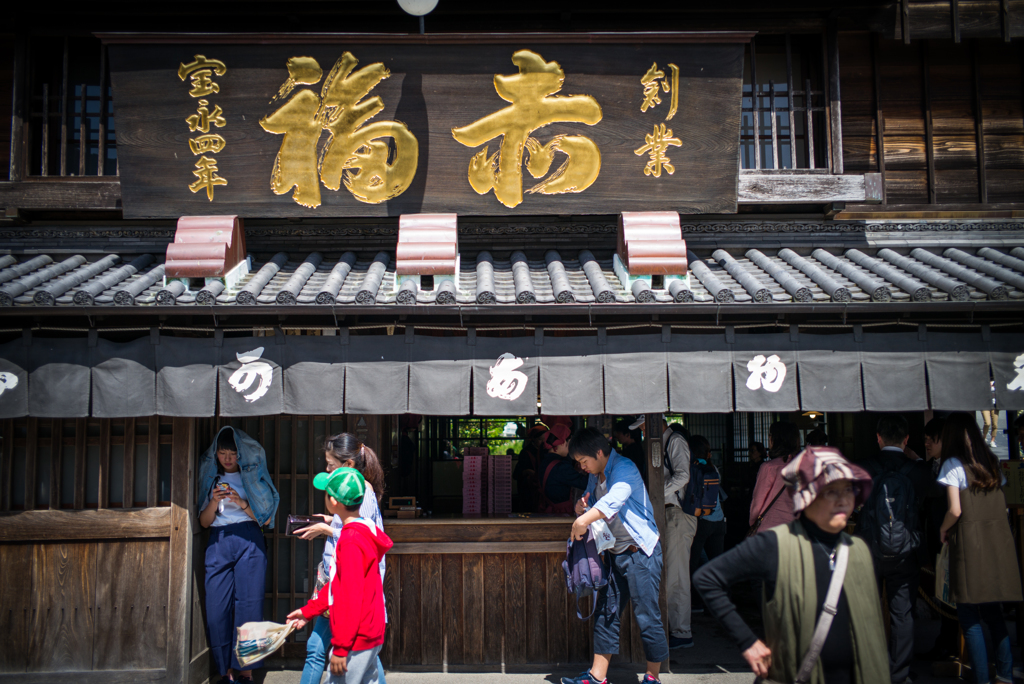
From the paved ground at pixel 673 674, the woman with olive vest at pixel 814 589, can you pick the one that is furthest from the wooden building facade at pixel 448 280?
the woman with olive vest at pixel 814 589

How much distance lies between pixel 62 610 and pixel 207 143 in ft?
16.5

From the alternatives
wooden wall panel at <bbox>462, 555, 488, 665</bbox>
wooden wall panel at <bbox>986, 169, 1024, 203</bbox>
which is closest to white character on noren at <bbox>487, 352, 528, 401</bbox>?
wooden wall panel at <bbox>462, 555, 488, 665</bbox>

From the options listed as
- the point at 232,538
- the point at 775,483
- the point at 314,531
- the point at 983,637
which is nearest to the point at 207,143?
the point at 232,538

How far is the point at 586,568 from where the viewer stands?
604 cm

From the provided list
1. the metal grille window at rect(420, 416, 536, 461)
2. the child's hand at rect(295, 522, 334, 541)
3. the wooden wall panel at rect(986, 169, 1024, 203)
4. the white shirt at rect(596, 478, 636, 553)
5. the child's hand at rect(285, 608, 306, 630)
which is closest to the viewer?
the child's hand at rect(285, 608, 306, 630)

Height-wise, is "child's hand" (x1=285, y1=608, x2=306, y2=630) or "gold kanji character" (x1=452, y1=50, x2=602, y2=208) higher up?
"gold kanji character" (x1=452, y1=50, x2=602, y2=208)

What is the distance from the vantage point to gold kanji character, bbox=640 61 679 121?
718 centimetres

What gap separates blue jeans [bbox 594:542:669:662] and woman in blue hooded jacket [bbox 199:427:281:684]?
135 inches

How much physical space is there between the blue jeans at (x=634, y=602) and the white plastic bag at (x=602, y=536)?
0.19 meters

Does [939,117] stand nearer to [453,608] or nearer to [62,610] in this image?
[453,608]

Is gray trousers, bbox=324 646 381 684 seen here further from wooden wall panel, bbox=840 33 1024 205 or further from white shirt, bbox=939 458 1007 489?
wooden wall panel, bbox=840 33 1024 205

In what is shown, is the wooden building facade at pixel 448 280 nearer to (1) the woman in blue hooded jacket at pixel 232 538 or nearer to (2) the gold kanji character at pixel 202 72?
(2) the gold kanji character at pixel 202 72

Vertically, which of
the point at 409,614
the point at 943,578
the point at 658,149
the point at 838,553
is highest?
the point at 658,149

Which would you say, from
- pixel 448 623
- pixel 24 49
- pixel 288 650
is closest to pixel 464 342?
pixel 448 623
